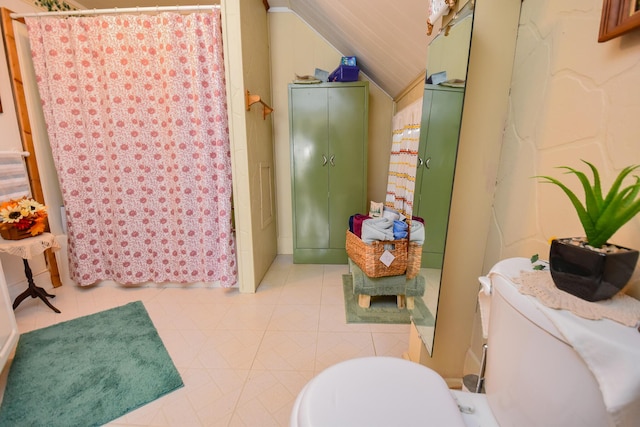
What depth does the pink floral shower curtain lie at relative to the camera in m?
1.98

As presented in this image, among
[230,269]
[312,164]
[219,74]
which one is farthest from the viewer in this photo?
[312,164]

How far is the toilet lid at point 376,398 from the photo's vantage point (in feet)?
2.06

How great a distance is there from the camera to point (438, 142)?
1229 millimetres

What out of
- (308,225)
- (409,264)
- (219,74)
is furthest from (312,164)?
(409,264)

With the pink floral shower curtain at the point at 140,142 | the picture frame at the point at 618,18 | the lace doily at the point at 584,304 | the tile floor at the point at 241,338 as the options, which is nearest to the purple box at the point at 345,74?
the pink floral shower curtain at the point at 140,142

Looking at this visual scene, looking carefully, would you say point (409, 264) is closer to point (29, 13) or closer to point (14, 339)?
point (14, 339)

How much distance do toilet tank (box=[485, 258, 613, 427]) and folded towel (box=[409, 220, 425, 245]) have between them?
0.67 metres

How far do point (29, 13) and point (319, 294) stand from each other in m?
2.99

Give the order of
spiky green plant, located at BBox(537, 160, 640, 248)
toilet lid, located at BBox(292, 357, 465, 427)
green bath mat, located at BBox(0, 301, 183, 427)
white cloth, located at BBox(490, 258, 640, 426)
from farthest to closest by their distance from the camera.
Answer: green bath mat, located at BBox(0, 301, 183, 427)
toilet lid, located at BBox(292, 357, 465, 427)
spiky green plant, located at BBox(537, 160, 640, 248)
white cloth, located at BBox(490, 258, 640, 426)

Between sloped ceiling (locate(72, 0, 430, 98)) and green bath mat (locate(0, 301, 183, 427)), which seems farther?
sloped ceiling (locate(72, 0, 430, 98))

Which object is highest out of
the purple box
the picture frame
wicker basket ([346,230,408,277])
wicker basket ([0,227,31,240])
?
the purple box

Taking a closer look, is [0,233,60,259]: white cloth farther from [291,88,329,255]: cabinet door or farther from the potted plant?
the potted plant

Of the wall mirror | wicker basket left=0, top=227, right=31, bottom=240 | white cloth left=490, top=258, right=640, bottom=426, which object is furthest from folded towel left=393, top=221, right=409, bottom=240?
wicker basket left=0, top=227, right=31, bottom=240

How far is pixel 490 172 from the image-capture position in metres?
1.14
